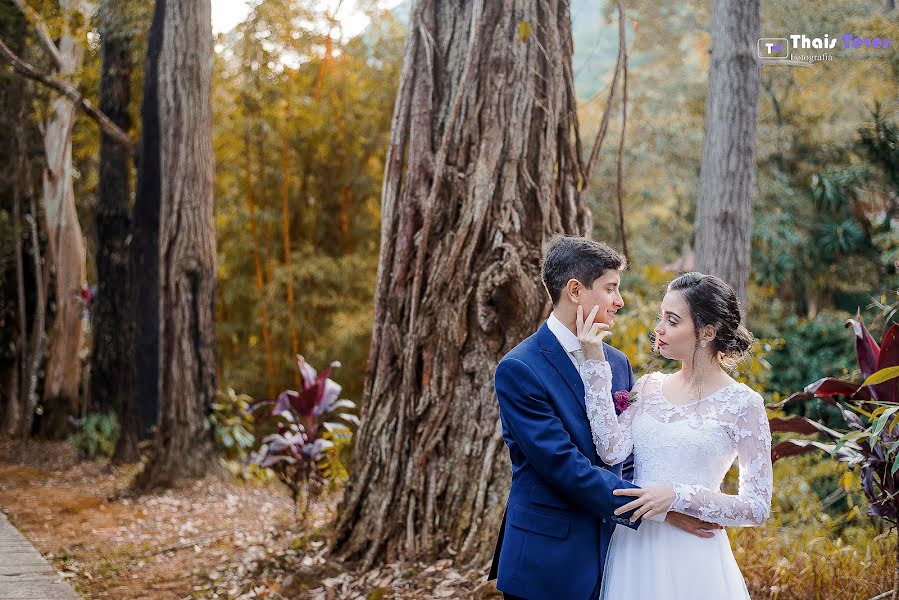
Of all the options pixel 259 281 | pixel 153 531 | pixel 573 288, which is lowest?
pixel 153 531

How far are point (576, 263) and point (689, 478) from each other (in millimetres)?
660

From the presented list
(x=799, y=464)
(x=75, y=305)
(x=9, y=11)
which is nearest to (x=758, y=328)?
(x=799, y=464)

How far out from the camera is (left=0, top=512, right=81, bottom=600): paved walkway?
4.06 m

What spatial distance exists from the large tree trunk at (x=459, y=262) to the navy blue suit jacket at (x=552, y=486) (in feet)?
4.74

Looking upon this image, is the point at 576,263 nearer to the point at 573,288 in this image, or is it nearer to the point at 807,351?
the point at 573,288

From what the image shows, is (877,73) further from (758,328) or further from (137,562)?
(137,562)

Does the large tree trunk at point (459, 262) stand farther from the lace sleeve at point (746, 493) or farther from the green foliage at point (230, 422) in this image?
the green foliage at point (230, 422)

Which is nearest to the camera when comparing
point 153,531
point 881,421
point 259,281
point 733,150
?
point 881,421

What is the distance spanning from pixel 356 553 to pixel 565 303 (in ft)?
7.51

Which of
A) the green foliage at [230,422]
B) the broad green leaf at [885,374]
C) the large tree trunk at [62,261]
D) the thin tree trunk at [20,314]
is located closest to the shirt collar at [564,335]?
the broad green leaf at [885,374]

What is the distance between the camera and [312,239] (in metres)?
11.9

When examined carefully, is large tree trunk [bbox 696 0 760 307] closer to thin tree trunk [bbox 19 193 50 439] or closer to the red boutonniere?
the red boutonniere

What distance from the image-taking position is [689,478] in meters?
2.29

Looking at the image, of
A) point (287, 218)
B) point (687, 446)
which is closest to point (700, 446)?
point (687, 446)
